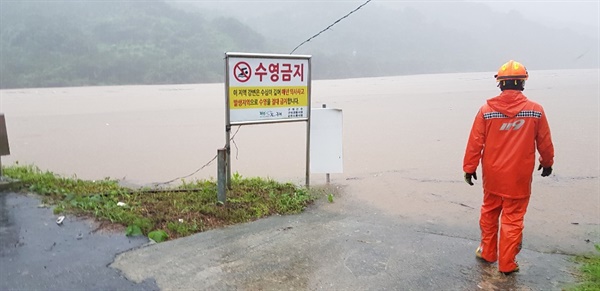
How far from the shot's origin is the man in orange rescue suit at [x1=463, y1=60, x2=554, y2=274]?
3.38 meters

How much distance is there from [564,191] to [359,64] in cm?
7002

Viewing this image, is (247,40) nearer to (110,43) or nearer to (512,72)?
(110,43)

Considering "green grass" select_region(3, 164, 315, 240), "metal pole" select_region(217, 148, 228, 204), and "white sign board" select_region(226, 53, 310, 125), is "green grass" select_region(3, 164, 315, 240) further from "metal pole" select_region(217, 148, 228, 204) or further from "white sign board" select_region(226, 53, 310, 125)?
"white sign board" select_region(226, 53, 310, 125)

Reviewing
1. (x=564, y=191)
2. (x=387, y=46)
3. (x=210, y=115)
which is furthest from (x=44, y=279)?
(x=387, y=46)

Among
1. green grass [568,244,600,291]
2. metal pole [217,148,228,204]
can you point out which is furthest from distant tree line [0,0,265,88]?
green grass [568,244,600,291]

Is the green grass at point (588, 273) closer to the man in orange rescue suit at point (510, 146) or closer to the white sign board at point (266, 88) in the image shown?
the man in orange rescue suit at point (510, 146)

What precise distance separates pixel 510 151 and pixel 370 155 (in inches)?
238

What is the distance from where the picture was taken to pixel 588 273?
352cm

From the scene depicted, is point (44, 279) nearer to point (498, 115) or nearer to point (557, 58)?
point (498, 115)

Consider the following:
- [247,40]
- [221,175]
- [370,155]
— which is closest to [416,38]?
[247,40]

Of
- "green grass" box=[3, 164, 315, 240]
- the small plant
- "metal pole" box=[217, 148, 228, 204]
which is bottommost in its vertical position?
the small plant

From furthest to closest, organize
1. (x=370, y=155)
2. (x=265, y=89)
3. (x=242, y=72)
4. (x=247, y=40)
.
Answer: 1. (x=247, y=40)
2. (x=370, y=155)
3. (x=265, y=89)
4. (x=242, y=72)

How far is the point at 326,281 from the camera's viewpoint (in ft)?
11.0

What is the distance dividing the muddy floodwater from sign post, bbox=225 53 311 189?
1.42 m
